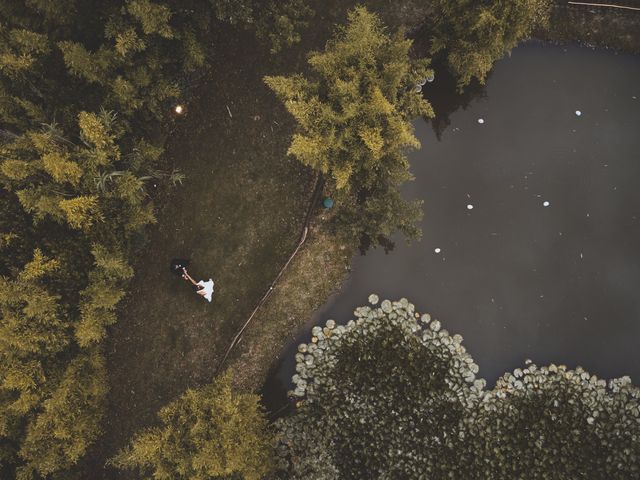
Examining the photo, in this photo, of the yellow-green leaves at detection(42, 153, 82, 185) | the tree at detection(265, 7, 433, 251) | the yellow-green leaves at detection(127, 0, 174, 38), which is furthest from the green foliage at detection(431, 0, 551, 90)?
the yellow-green leaves at detection(42, 153, 82, 185)

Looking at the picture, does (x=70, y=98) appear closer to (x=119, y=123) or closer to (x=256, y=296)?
(x=119, y=123)

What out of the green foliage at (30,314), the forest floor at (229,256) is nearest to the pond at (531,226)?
the forest floor at (229,256)

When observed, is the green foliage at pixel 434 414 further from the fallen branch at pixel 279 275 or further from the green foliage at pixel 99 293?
the green foliage at pixel 99 293

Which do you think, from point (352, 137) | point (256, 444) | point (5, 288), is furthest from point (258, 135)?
point (256, 444)

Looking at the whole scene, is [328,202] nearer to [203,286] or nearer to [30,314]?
[203,286]

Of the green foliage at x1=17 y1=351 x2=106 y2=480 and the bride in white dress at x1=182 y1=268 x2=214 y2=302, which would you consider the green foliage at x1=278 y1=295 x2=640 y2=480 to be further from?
the green foliage at x1=17 y1=351 x2=106 y2=480

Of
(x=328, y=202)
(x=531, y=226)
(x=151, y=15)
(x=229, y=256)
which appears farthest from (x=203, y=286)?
(x=531, y=226)
